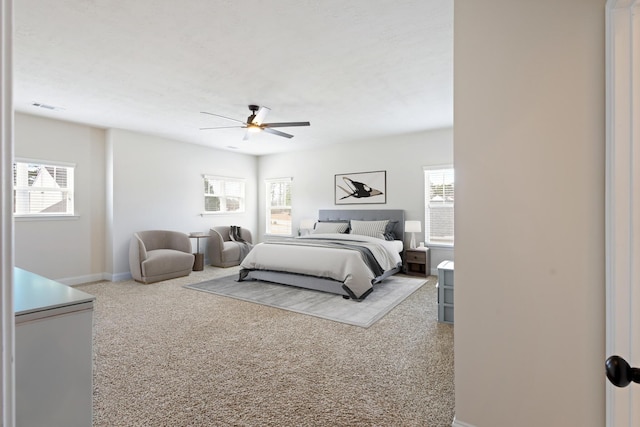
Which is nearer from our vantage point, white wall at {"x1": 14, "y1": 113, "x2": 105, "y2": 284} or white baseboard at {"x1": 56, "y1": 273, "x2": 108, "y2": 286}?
white wall at {"x1": 14, "y1": 113, "x2": 105, "y2": 284}

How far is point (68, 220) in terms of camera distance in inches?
203

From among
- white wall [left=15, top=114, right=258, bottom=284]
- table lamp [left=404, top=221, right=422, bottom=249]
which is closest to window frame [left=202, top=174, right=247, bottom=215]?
white wall [left=15, top=114, right=258, bottom=284]

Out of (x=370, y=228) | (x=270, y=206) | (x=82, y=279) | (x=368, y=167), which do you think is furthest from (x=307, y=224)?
(x=82, y=279)

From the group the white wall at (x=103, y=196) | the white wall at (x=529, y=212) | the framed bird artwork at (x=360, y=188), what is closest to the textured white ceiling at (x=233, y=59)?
the white wall at (x=103, y=196)

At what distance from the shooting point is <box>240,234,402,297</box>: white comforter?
13.7ft

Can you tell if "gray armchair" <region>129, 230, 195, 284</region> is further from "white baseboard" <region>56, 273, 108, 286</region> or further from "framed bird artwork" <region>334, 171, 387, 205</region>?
"framed bird artwork" <region>334, 171, 387, 205</region>

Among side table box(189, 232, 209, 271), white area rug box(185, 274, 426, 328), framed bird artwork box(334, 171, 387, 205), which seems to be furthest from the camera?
framed bird artwork box(334, 171, 387, 205)

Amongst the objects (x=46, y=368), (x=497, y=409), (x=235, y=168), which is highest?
(x=235, y=168)

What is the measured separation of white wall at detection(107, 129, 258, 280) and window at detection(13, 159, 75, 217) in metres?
0.60

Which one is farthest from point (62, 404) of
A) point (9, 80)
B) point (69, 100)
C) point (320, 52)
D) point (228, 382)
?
point (69, 100)

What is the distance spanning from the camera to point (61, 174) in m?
5.10

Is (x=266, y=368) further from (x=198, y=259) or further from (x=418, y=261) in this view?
(x=198, y=259)

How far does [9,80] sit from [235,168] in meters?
7.38
